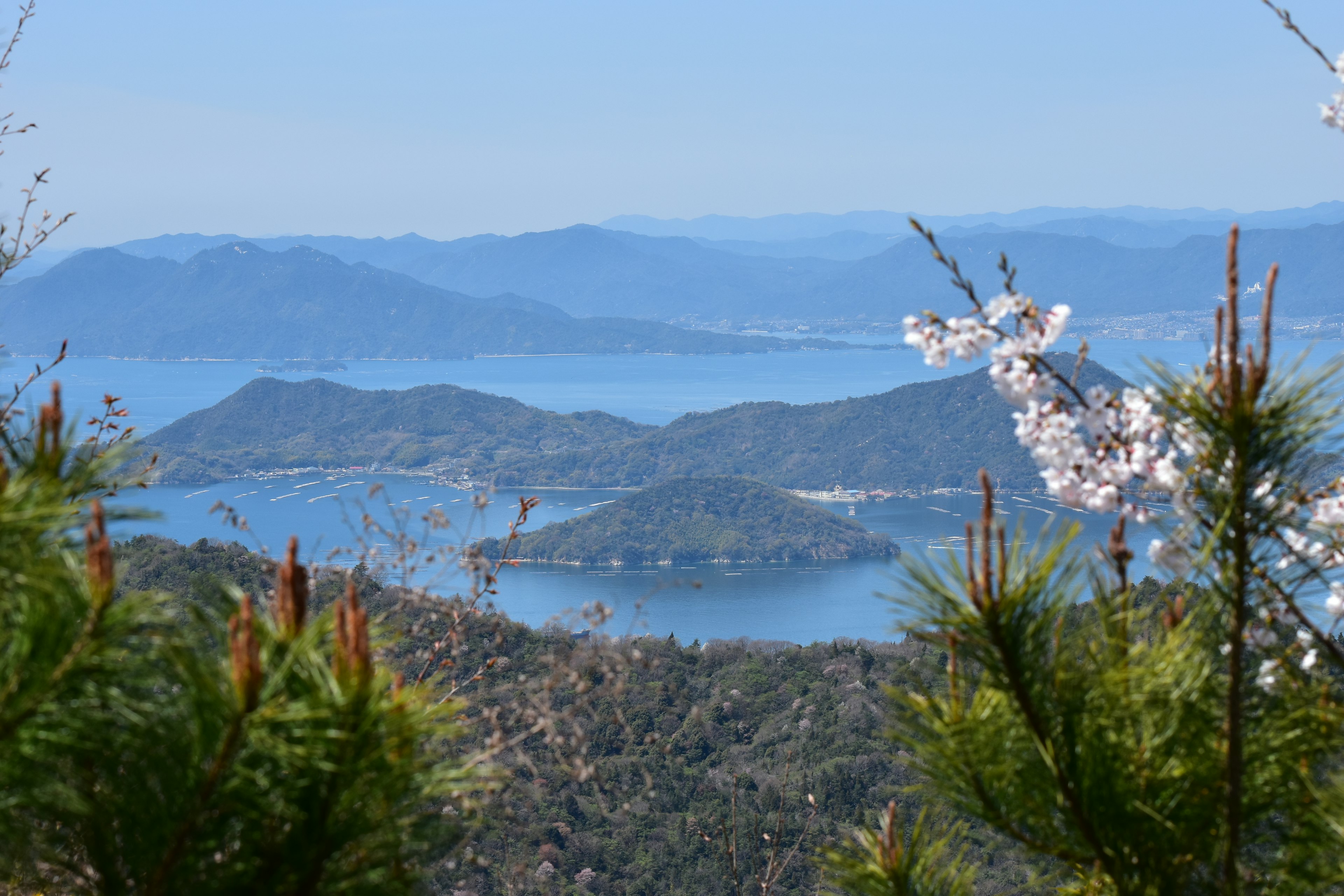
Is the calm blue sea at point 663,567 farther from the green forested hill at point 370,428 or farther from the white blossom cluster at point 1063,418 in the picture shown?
the white blossom cluster at point 1063,418

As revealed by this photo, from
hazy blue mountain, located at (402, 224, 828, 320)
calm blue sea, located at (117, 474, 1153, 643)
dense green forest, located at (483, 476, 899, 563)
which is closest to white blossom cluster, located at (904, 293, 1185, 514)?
calm blue sea, located at (117, 474, 1153, 643)

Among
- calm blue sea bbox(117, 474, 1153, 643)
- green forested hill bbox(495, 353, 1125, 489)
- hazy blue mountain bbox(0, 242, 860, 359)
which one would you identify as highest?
hazy blue mountain bbox(0, 242, 860, 359)

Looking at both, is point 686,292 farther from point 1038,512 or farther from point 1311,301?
point 1038,512

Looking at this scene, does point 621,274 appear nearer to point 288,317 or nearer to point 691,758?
point 288,317

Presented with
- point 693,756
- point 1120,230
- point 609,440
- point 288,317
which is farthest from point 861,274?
point 693,756

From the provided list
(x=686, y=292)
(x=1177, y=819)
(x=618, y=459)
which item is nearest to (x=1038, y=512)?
(x=618, y=459)

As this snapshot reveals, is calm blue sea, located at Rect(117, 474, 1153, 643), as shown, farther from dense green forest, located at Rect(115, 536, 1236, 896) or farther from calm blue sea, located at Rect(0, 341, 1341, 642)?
dense green forest, located at Rect(115, 536, 1236, 896)
